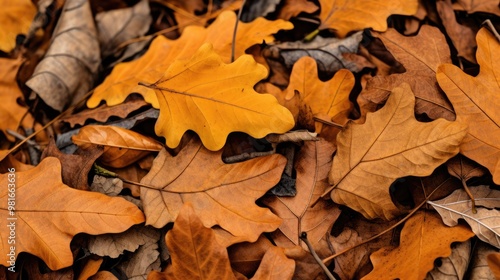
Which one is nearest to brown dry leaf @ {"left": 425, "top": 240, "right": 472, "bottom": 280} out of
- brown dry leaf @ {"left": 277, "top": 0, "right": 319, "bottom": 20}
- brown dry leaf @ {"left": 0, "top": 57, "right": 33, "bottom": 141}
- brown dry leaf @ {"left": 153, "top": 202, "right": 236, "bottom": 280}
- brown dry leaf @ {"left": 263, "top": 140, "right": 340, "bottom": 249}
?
brown dry leaf @ {"left": 263, "top": 140, "right": 340, "bottom": 249}

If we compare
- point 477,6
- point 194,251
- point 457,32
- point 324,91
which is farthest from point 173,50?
point 477,6

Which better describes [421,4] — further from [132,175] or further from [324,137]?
[132,175]

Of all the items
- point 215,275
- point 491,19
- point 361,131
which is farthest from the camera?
point 491,19

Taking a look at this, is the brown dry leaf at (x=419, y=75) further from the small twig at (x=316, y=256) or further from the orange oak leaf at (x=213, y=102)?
the small twig at (x=316, y=256)

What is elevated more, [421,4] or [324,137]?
[421,4]

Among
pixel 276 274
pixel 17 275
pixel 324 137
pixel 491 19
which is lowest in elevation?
pixel 17 275

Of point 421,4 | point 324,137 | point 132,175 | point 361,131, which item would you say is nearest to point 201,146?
point 132,175
